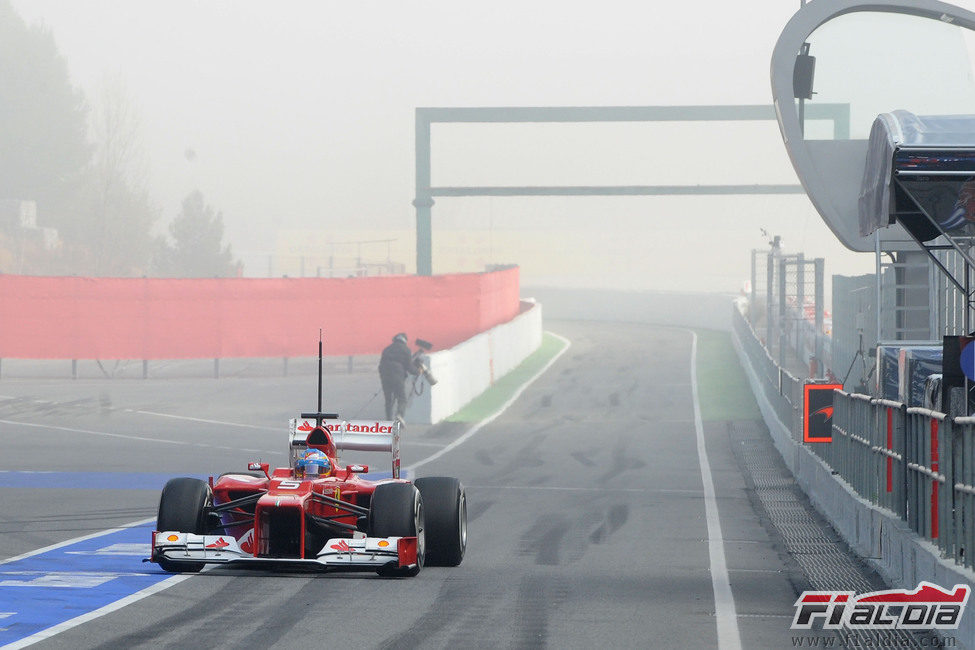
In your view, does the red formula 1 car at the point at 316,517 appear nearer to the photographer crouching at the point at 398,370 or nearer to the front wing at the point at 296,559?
the front wing at the point at 296,559

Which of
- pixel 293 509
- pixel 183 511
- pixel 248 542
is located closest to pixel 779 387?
pixel 248 542

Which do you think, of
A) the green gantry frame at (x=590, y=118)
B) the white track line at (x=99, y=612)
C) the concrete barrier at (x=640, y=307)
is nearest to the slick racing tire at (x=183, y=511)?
the white track line at (x=99, y=612)

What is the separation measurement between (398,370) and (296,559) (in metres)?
17.7

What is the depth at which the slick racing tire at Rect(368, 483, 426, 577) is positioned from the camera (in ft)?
36.9

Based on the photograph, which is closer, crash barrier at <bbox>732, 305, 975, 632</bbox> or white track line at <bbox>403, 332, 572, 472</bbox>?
crash barrier at <bbox>732, 305, 975, 632</bbox>

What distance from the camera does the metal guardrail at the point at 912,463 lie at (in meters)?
9.39

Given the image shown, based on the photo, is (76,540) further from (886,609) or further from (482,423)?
(482,423)

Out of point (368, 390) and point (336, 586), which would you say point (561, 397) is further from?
point (336, 586)

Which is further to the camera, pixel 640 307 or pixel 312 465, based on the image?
pixel 640 307

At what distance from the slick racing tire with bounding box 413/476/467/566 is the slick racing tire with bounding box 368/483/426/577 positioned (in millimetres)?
772

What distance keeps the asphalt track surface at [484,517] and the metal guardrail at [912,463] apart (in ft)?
3.50

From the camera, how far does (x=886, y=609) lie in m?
10.4

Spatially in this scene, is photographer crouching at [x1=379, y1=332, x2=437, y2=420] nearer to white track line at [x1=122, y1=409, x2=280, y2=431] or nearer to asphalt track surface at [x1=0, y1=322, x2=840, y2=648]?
asphalt track surface at [x1=0, y1=322, x2=840, y2=648]

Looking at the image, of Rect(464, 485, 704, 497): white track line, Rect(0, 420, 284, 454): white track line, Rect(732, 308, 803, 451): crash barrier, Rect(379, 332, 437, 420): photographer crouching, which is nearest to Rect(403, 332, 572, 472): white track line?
Rect(379, 332, 437, 420): photographer crouching
